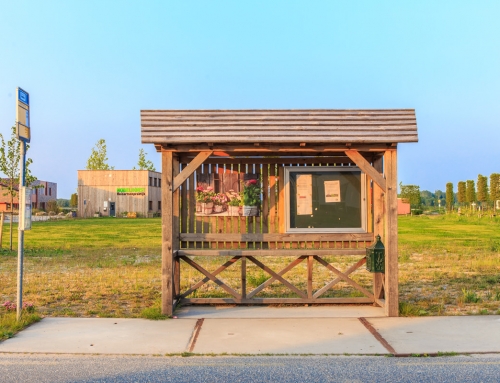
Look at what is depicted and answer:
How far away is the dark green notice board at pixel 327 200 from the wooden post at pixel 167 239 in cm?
227

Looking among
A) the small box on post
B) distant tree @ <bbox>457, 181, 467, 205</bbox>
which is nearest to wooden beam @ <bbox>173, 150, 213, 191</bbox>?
the small box on post

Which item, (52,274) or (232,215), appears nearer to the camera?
(232,215)

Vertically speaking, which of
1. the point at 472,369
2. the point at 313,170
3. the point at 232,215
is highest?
the point at 313,170

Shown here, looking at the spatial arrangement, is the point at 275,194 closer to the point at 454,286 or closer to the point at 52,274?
the point at 454,286

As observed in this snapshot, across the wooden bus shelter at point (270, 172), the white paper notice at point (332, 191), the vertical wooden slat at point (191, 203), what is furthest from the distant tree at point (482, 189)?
the vertical wooden slat at point (191, 203)

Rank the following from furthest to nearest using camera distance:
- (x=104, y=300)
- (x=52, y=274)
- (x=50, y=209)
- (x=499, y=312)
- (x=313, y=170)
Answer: (x=50, y=209), (x=52, y=274), (x=104, y=300), (x=313, y=170), (x=499, y=312)

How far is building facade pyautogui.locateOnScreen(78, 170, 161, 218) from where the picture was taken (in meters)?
73.2

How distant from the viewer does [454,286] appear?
12312 millimetres

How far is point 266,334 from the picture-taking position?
7668 millimetres

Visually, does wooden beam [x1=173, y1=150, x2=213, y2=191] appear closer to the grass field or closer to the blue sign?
the grass field

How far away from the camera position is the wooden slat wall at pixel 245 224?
32.0ft

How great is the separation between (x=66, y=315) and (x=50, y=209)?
6921 cm

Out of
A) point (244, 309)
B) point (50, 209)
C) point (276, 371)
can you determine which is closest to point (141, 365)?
point (276, 371)

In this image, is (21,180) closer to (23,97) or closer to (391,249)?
(23,97)
